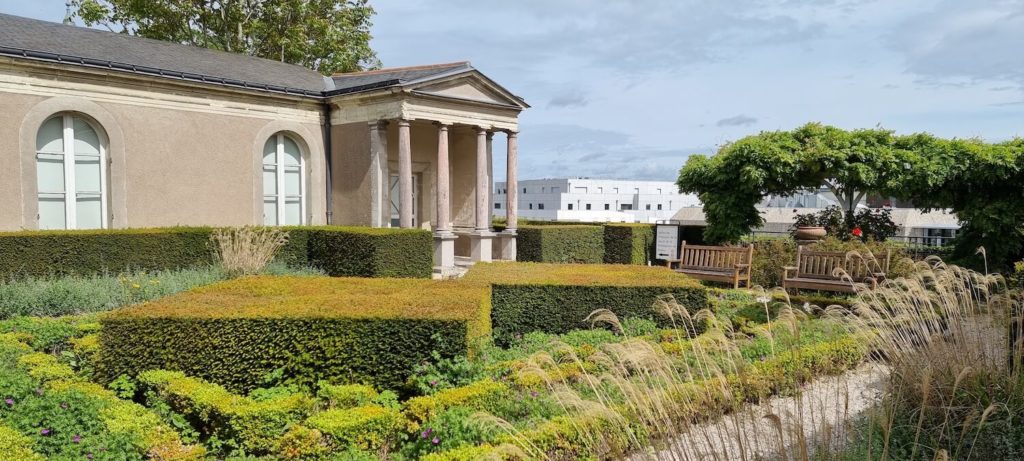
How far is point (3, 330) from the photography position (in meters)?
7.45

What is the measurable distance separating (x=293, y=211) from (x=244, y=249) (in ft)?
17.6

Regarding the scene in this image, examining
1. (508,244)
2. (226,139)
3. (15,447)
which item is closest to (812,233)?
(508,244)

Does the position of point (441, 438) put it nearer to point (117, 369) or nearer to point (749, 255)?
point (117, 369)

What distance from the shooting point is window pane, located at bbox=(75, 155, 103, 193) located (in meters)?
12.8

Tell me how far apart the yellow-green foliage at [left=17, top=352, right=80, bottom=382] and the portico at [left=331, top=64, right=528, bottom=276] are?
9327mm

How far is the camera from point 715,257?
42.5 ft

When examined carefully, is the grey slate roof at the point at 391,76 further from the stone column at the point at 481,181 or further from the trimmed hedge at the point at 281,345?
the trimmed hedge at the point at 281,345

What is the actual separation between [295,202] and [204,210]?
8.03 feet


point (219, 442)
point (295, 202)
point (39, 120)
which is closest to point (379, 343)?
point (219, 442)

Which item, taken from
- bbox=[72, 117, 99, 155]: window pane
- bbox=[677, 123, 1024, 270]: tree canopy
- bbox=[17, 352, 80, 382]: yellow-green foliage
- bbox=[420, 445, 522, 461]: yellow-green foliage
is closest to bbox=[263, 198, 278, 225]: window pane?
bbox=[72, 117, 99, 155]: window pane

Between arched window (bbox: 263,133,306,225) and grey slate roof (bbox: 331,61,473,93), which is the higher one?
grey slate roof (bbox: 331,61,473,93)

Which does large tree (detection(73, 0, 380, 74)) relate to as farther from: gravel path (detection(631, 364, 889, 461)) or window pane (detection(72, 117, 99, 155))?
gravel path (detection(631, 364, 889, 461))

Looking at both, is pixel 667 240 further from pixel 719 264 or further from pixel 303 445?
pixel 303 445

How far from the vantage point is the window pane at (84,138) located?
42.0 ft
